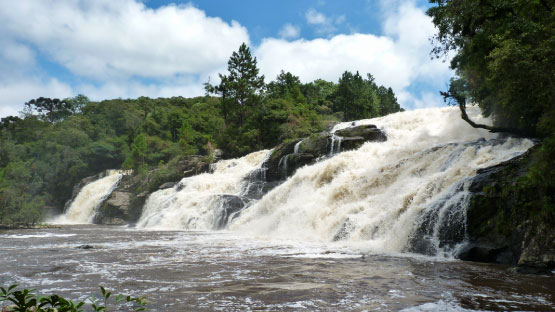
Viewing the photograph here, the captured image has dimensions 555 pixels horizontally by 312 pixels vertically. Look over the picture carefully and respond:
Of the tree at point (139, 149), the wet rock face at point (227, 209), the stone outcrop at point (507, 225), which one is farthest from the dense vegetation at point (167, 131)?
the stone outcrop at point (507, 225)

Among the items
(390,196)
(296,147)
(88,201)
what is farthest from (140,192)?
(390,196)

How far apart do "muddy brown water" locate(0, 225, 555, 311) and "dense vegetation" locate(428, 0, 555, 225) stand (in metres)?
2.13

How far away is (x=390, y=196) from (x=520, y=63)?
19.1 ft

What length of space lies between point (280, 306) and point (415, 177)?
11290 millimetres

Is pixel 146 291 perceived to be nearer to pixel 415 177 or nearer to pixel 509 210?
pixel 509 210

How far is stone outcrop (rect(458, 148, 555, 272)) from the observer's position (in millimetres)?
8133

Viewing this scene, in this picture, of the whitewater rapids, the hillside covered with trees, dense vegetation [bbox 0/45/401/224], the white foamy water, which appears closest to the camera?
the hillside covered with trees

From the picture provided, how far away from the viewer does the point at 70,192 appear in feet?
155

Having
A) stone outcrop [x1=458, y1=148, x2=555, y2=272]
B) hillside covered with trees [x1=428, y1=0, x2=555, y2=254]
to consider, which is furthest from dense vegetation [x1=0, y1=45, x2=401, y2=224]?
stone outcrop [x1=458, y1=148, x2=555, y2=272]

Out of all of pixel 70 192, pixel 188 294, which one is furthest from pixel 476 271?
pixel 70 192

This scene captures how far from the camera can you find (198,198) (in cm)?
2458

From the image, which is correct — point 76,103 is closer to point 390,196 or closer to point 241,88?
point 241,88

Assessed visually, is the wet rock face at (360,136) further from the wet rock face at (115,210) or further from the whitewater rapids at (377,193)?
the wet rock face at (115,210)

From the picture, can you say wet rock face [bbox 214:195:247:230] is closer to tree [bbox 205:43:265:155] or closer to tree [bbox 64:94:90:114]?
tree [bbox 205:43:265:155]
